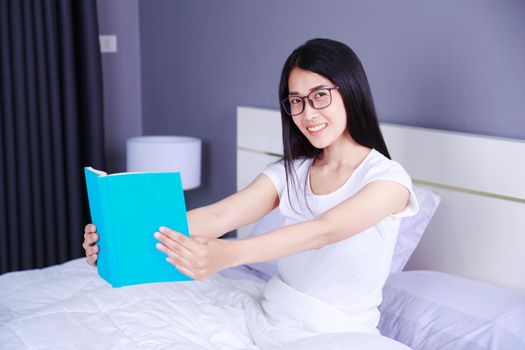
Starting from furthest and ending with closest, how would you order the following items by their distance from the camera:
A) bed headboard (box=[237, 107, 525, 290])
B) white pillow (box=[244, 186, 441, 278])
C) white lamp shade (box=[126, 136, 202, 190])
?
white lamp shade (box=[126, 136, 202, 190]) → white pillow (box=[244, 186, 441, 278]) → bed headboard (box=[237, 107, 525, 290])

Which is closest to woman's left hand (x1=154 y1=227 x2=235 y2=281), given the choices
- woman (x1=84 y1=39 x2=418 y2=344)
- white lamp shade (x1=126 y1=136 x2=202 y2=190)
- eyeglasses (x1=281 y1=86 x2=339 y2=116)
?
woman (x1=84 y1=39 x2=418 y2=344)

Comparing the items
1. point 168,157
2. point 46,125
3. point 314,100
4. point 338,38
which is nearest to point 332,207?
point 314,100

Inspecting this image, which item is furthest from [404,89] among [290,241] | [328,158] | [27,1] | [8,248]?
[8,248]

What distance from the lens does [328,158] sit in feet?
6.26

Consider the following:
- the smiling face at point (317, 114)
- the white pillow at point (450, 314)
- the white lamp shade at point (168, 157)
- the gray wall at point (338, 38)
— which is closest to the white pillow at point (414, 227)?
the white pillow at point (450, 314)

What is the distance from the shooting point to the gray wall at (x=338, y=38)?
224 cm

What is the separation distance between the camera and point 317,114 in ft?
5.72

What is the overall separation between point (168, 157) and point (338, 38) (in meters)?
1.04

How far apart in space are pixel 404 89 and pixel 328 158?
2.53ft

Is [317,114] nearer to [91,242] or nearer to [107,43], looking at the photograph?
[91,242]

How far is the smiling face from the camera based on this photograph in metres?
1.73

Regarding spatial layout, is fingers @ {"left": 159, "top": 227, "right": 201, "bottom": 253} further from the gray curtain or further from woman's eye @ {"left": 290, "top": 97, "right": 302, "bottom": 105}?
the gray curtain

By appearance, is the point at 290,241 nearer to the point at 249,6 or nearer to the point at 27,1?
the point at 249,6

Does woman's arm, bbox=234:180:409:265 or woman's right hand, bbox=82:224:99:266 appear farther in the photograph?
woman's right hand, bbox=82:224:99:266
